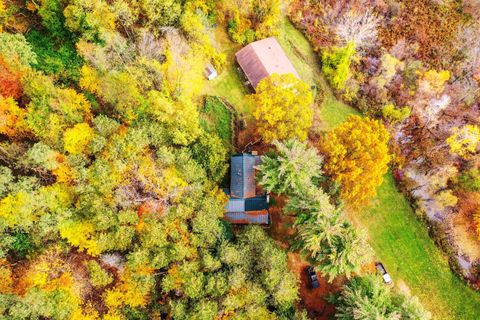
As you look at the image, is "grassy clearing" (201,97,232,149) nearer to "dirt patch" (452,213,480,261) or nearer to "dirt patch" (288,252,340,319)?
"dirt patch" (288,252,340,319)

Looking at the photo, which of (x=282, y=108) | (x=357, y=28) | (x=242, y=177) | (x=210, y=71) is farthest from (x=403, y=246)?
(x=210, y=71)

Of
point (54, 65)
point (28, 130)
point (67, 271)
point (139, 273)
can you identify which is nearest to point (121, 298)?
point (139, 273)

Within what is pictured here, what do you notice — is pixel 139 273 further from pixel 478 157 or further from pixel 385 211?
pixel 478 157

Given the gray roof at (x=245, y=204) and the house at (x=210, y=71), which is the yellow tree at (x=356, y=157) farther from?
the house at (x=210, y=71)

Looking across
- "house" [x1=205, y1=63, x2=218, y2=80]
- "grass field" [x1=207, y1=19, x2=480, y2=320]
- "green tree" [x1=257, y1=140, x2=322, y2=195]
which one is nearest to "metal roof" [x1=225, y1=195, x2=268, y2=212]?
"green tree" [x1=257, y1=140, x2=322, y2=195]

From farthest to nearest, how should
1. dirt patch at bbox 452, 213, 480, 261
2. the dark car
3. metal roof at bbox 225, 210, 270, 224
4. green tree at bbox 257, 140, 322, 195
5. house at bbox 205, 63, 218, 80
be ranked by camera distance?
1. dirt patch at bbox 452, 213, 480, 261
2. house at bbox 205, 63, 218, 80
3. metal roof at bbox 225, 210, 270, 224
4. the dark car
5. green tree at bbox 257, 140, 322, 195

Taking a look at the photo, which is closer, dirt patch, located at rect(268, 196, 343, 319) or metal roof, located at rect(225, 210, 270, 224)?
dirt patch, located at rect(268, 196, 343, 319)

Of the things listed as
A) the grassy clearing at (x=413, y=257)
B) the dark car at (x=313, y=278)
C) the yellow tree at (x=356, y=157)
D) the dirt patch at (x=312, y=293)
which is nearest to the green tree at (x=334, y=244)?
the yellow tree at (x=356, y=157)
